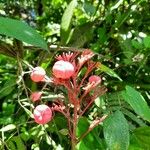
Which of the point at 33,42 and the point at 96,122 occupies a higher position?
the point at 33,42

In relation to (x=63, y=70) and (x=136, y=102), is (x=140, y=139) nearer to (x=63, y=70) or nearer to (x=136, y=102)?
(x=136, y=102)

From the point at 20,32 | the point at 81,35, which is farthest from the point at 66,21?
the point at 20,32

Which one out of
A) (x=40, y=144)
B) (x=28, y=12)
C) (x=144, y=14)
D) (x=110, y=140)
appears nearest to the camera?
(x=110, y=140)

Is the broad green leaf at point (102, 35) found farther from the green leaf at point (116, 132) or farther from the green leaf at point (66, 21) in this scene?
the green leaf at point (116, 132)

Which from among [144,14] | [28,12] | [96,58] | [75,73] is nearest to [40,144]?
[96,58]

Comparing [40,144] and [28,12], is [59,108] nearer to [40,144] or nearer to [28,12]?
[40,144]

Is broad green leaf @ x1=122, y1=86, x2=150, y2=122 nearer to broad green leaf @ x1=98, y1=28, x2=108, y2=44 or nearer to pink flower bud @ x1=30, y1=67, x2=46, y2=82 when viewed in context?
pink flower bud @ x1=30, y1=67, x2=46, y2=82

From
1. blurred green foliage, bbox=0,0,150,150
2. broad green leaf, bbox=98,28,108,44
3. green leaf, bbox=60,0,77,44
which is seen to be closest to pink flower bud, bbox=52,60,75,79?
blurred green foliage, bbox=0,0,150,150

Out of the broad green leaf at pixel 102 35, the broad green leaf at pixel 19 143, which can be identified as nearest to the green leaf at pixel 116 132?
the broad green leaf at pixel 19 143
